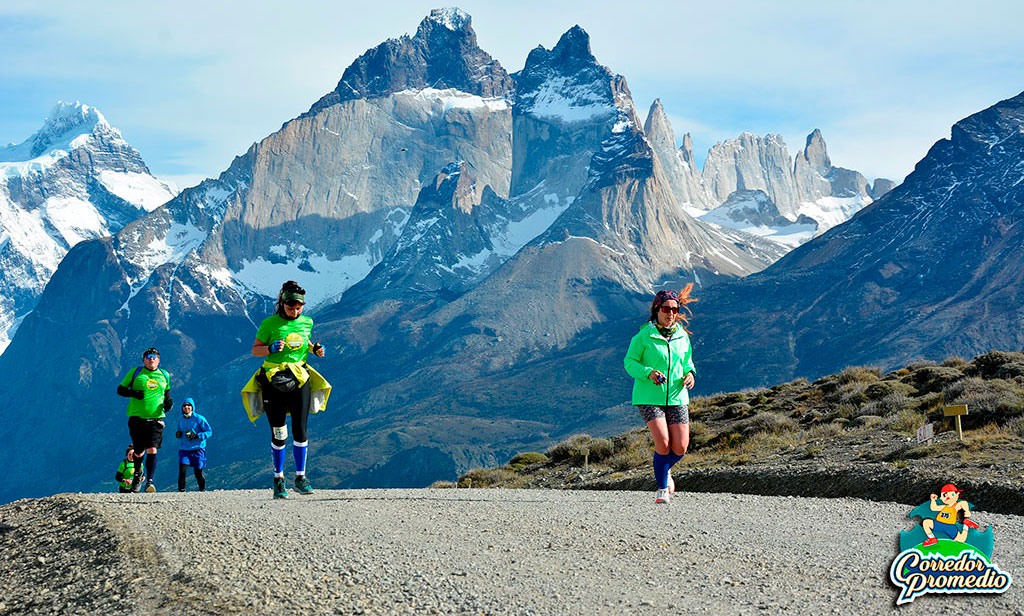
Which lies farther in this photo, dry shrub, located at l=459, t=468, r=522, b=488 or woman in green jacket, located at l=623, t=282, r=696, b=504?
dry shrub, located at l=459, t=468, r=522, b=488

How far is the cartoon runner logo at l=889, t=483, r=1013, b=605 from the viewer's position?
6.94 metres

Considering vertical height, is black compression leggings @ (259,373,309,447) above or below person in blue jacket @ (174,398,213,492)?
below

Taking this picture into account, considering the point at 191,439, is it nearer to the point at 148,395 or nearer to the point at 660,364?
the point at 148,395

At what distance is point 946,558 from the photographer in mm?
7141

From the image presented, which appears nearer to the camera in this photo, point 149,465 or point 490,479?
point 149,465

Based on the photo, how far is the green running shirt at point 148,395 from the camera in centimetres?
1670

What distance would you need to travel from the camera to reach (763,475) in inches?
615

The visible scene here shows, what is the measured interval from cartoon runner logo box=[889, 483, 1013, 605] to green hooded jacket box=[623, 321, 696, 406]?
5.58 m

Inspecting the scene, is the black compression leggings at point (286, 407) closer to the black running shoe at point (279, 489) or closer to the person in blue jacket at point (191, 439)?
the black running shoe at point (279, 489)

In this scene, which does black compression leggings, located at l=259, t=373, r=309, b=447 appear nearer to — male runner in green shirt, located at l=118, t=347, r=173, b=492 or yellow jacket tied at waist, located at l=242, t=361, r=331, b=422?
yellow jacket tied at waist, located at l=242, t=361, r=331, b=422

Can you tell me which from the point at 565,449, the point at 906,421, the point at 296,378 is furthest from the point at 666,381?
the point at 565,449

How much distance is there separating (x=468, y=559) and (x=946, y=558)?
3327mm

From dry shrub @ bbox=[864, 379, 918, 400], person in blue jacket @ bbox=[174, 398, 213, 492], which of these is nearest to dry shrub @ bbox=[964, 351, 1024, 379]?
dry shrub @ bbox=[864, 379, 918, 400]

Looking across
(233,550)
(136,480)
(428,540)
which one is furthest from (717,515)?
(136,480)
